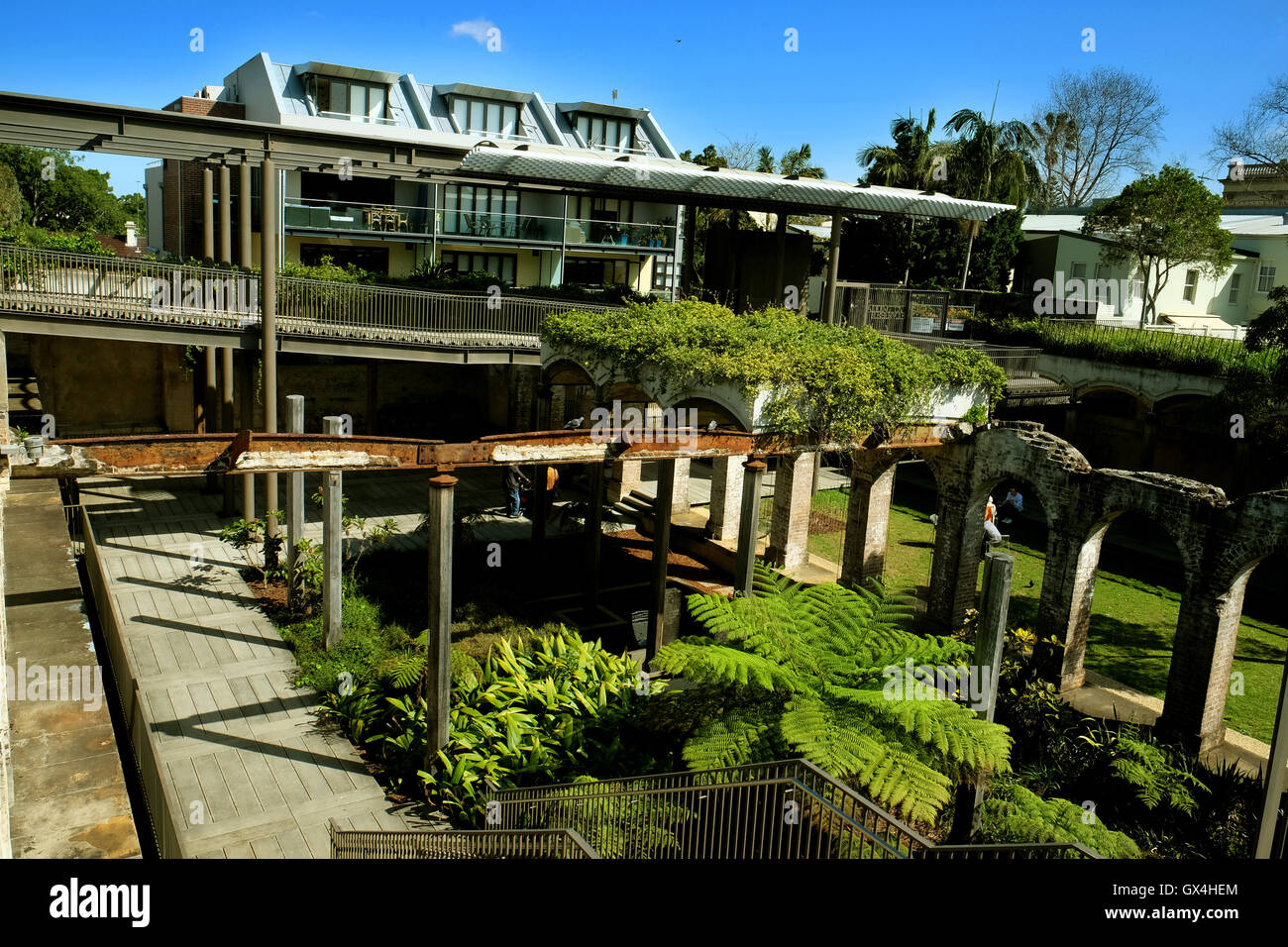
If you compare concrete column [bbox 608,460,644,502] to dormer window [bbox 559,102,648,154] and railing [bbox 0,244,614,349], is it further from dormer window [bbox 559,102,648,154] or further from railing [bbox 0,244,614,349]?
dormer window [bbox 559,102,648,154]

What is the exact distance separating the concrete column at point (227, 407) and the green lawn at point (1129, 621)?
12005 millimetres

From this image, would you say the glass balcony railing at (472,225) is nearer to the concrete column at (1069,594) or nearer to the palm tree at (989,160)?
the palm tree at (989,160)

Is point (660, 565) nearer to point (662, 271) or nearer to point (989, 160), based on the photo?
point (662, 271)

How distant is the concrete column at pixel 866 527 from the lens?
18.5 meters

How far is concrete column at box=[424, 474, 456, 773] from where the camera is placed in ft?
35.2

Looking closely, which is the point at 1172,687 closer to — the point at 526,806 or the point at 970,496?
the point at 970,496

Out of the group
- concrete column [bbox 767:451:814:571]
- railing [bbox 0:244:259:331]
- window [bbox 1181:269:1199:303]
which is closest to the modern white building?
window [bbox 1181:269:1199:303]

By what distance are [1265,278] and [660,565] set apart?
3382 cm

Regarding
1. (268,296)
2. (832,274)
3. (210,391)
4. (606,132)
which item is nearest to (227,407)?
(210,391)

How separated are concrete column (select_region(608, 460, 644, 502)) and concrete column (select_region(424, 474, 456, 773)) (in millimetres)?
13244

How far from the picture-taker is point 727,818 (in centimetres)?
781

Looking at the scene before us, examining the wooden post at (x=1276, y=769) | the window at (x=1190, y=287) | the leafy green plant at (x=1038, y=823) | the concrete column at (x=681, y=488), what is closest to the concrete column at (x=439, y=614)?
the leafy green plant at (x=1038, y=823)

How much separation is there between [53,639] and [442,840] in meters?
5.87

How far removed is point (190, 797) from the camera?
10.6m
